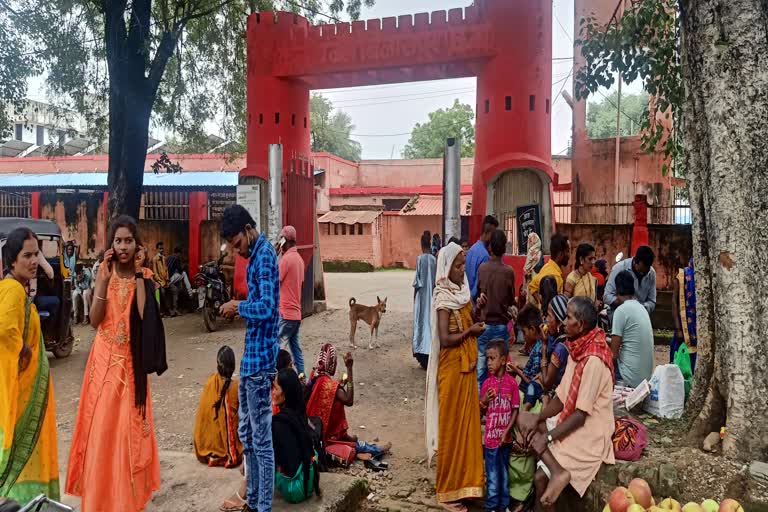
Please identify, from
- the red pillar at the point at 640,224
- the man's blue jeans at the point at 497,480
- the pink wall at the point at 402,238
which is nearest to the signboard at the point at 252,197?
the red pillar at the point at 640,224

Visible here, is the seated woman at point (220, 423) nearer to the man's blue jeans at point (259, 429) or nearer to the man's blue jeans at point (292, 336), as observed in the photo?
the man's blue jeans at point (259, 429)

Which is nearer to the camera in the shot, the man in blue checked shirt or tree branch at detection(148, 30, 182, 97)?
the man in blue checked shirt

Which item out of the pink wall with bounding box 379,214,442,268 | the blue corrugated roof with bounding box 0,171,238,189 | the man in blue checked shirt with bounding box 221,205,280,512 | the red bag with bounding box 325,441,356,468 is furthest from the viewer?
the pink wall with bounding box 379,214,442,268

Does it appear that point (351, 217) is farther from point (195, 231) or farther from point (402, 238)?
point (195, 231)

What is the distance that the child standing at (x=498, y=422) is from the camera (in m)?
3.91

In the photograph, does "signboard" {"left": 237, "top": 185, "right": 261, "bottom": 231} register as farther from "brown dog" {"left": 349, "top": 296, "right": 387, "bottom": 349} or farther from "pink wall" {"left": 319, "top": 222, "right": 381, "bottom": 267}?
"pink wall" {"left": 319, "top": 222, "right": 381, "bottom": 267}

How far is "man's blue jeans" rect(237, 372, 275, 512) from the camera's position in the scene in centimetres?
321

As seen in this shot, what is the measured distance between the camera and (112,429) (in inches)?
122

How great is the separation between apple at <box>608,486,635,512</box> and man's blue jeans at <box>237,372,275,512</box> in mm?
1754

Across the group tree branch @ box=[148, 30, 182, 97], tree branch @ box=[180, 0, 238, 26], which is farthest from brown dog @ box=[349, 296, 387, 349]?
Answer: tree branch @ box=[180, 0, 238, 26]

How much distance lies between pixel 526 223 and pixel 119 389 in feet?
26.2

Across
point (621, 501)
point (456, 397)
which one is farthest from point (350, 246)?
point (621, 501)

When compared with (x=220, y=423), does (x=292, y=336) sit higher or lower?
higher

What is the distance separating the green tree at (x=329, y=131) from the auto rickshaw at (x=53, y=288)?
27.9 metres
